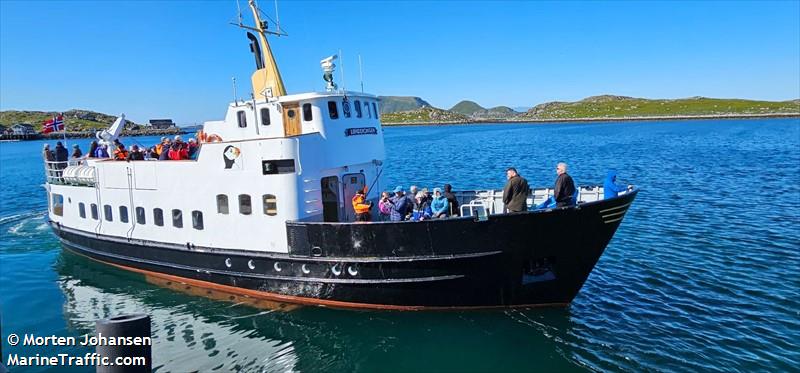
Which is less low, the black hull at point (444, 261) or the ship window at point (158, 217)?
the ship window at point (158, 217)

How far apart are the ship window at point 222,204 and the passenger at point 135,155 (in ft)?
14.0

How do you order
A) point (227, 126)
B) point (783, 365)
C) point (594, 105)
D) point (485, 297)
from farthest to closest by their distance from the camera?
1. point (594, 105)
2. point (227, 126)
3. point (485, 297)
4. point (783, 365)

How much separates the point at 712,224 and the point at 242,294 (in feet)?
60.0

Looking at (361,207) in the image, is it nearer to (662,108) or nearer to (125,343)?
(125,343)

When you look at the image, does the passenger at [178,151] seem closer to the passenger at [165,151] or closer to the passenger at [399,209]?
the passenger at [165,151]

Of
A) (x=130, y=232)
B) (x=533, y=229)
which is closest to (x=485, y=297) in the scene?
(x=533, y=229)

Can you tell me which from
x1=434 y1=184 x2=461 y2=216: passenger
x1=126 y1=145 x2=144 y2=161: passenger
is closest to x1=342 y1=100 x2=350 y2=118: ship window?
x1=434 y1=184 x2=461 y2=216: passenger

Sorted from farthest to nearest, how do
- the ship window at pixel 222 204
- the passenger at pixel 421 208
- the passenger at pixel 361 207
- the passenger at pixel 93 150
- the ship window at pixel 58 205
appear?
the ship window at pixel 58 205 < the passenger at pixel 93 150 < the ship window at pixel 222 204 < the passenger at pixel 361 207 < the passenger at pixel 421 208

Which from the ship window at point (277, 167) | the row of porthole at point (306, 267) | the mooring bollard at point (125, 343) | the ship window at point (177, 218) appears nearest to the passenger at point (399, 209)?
the row of porthole at point (306, 267)

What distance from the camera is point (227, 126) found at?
1470 cm

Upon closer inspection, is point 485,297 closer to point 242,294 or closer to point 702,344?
point 702,344

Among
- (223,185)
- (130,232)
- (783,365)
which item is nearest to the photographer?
(783,365)

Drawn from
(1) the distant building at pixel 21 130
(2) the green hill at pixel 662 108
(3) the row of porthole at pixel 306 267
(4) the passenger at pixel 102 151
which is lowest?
(3) the row of porthole at pixel 306 267

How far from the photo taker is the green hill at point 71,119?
141 meters
